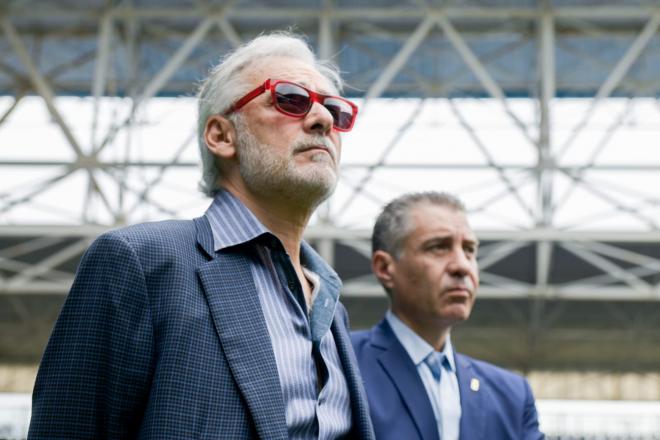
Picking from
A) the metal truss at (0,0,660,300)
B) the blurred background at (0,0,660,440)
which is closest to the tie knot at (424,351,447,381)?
the blurred background at (0,0,660,440)

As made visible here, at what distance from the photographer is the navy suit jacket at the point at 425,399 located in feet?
10.0

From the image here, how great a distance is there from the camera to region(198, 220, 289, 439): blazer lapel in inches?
75.0

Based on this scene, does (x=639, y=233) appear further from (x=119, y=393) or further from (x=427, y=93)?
(x=119, y=393)

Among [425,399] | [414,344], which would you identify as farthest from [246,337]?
[414,344]

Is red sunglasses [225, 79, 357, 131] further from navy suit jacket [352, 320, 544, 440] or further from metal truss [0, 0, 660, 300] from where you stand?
metal truss [0, 0, 660, 300]

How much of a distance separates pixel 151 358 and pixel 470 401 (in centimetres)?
152

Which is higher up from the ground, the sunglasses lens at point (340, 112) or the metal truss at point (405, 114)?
the metal truss at point (405, 114)

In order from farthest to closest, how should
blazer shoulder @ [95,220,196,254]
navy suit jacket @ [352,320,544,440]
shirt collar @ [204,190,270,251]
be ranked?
navy suit jacket @ [352,320,544,440] → shirt collar @ [204,190,270,251] → blazer shoulder @ [95,220,196,254]

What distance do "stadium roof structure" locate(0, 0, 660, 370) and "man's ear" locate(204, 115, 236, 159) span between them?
861 cm

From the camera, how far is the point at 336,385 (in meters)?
2.23

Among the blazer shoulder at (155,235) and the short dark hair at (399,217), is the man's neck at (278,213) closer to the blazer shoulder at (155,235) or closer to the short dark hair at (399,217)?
the blazer shoulder at (155,235)

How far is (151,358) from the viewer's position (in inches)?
75.7

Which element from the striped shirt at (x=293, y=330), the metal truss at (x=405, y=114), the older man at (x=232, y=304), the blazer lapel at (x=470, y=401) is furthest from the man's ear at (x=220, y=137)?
the metal truss at (x=405, y=114)

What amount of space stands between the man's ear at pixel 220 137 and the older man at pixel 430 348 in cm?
109
